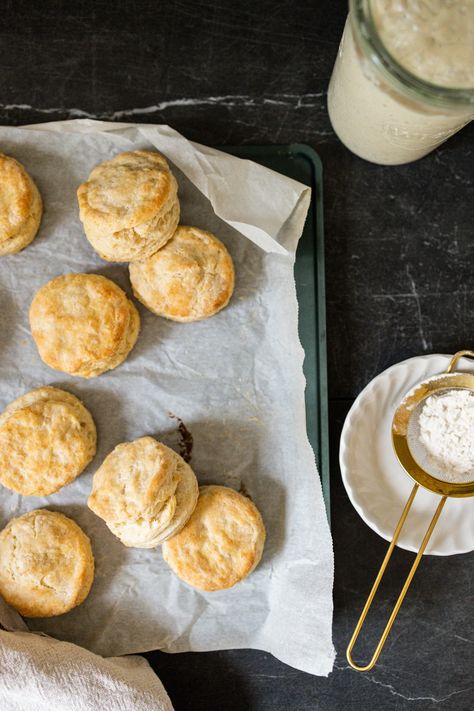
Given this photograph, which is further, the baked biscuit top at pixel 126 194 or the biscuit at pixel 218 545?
the biscuit at pixel 218 545

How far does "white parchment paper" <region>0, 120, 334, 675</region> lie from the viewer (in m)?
1.84

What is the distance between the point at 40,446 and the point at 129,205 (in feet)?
2.15

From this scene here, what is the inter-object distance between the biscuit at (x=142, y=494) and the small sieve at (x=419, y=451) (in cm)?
57

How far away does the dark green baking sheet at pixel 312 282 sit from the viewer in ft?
6.23

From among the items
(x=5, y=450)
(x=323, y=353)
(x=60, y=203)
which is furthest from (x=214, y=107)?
(x=5, y=450)

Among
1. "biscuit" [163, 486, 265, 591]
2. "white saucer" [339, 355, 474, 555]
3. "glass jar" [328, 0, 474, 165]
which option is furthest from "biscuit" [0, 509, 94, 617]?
"glass jar" [328, 0, 474, 165]

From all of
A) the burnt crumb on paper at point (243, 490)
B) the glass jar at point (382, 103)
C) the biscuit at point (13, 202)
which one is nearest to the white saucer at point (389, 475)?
the burnt crumb on paper at point (243, 490)

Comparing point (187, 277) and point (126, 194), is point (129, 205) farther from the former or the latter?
point (187, 277)

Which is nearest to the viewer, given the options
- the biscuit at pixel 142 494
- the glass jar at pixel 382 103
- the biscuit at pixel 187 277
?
the glass jar at pixel 382 103

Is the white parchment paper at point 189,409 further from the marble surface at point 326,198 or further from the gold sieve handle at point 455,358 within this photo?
the gold sieve handle at point 455,358

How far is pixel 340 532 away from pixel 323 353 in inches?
20.4

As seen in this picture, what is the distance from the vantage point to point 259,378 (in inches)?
73.4

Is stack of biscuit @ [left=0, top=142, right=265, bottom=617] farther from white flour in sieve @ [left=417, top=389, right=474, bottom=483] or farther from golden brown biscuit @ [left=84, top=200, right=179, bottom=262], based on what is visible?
white flour in sieve @ [left=417, top=389, right=474, bottom=483]

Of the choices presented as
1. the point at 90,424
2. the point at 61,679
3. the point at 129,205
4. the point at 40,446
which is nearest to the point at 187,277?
the point at 129,205
